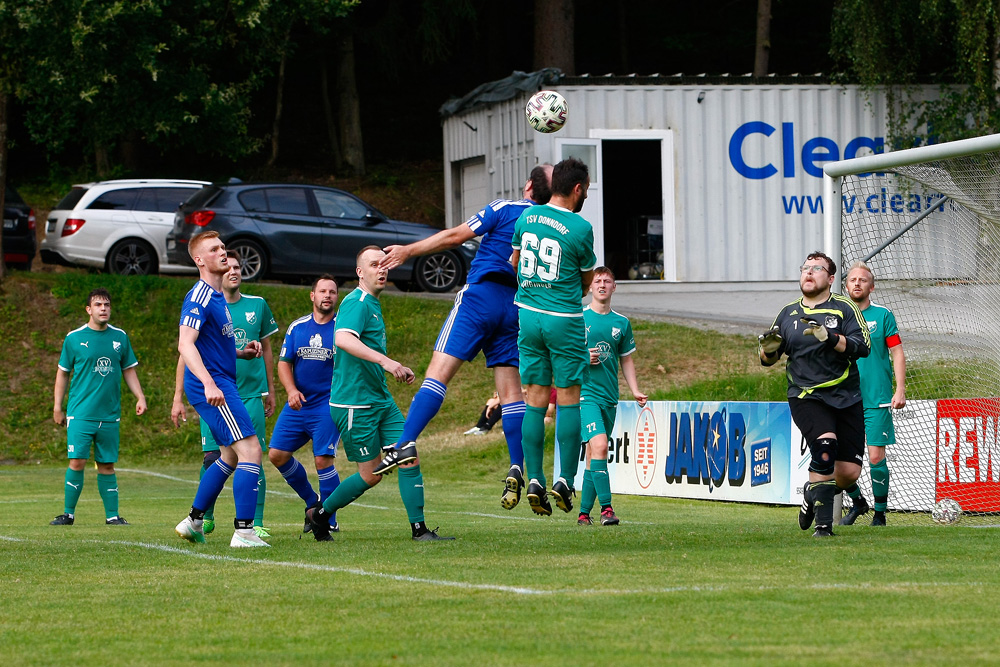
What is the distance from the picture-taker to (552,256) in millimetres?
8500

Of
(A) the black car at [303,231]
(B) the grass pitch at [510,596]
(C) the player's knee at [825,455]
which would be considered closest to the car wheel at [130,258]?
(A) the black car at [303,231]

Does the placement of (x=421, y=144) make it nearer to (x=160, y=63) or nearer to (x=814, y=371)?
Result: (x=160, y=63)

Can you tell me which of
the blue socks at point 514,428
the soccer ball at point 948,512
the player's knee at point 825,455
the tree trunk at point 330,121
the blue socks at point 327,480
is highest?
the tree trunk at point 330,121

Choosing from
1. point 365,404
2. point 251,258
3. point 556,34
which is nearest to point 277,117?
point 556,34

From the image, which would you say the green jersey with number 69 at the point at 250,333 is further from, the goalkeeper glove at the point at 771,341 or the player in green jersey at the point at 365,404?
the goalkeeper glove at the point at 771,341

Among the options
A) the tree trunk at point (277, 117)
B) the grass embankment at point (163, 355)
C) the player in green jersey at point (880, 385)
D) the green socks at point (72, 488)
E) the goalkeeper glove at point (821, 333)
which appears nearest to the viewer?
the goalkeeper glove at point (821, 333)

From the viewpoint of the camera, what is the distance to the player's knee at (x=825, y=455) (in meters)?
8.91

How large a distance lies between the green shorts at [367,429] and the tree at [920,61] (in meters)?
18.6

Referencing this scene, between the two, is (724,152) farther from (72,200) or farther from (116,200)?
(72,200)

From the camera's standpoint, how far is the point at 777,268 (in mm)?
26016

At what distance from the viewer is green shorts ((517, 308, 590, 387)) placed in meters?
8.59

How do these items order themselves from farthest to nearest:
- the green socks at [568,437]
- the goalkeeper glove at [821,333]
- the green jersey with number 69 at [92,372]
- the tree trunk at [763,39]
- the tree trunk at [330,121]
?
1. the tree trunk at [330,121]
2. the tree trunk at [763,39]
3. the green jersey with number 69 at [92,372]
4. the green socks at [568,437]
5. the goalkeeper glove at [821,333]

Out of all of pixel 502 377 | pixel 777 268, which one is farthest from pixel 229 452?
pixel 777 268

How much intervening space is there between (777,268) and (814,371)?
57.1 feet
